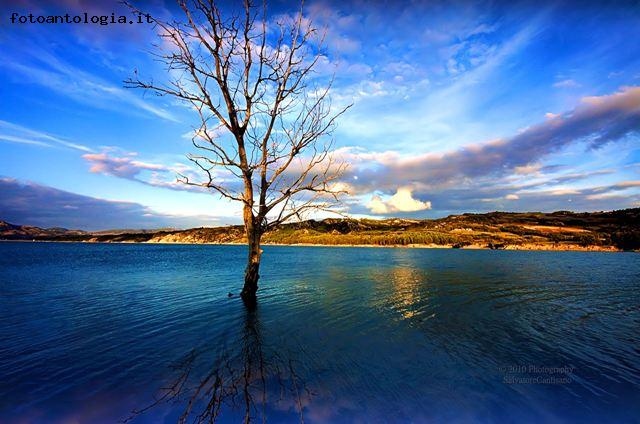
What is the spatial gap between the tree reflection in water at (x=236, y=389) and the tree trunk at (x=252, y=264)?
632 centimetres

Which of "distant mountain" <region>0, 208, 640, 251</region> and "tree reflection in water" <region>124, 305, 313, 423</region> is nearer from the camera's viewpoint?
"tree reflection in water" <region>124, 305, 313, 423</region>

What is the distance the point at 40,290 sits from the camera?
65.5ft

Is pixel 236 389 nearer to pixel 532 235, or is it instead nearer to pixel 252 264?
pixel 252 264

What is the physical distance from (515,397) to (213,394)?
6249 mm

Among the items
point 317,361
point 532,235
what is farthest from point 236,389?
point 532,235

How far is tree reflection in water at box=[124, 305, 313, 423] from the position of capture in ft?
18.5

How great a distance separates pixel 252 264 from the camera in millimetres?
15344

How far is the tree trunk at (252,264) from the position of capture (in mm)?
14734

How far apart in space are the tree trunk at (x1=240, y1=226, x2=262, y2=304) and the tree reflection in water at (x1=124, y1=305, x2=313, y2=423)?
20.7 feet

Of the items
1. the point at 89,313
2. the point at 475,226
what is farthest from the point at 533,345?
the point at 475,226

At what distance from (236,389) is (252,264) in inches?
354

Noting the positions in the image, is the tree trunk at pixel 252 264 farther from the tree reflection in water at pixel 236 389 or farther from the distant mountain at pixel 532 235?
the distant mountain at pixel 532 235

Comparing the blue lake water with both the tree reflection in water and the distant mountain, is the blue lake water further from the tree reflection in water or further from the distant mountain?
the distant mountain

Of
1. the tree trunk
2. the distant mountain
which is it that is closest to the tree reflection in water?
the tree trunk
